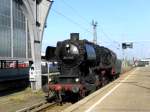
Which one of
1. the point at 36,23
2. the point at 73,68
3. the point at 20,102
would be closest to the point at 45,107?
the point at 20,102

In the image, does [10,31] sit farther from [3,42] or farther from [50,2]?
[50,2]

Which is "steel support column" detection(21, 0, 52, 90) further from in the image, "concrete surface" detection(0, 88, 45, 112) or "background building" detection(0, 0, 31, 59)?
"background building" detection(0, 0, 31, 59)

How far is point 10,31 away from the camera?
51.5 metres

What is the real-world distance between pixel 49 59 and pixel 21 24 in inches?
1188

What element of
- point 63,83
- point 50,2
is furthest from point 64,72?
point 50,2

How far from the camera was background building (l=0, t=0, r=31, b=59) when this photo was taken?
4884 cm

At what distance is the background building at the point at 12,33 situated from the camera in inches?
1923

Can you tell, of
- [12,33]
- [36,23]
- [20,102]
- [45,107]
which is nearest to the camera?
[45,107]

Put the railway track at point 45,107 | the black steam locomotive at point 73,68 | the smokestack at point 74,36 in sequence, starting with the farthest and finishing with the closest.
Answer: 1. the smokestack at point 74,36
2. the black steam locomotive at point 73,68
3. the railway track at point 45,107

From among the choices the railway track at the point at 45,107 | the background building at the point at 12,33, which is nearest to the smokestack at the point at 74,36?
the railway track at the point at 45,107

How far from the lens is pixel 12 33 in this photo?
52.1 meters

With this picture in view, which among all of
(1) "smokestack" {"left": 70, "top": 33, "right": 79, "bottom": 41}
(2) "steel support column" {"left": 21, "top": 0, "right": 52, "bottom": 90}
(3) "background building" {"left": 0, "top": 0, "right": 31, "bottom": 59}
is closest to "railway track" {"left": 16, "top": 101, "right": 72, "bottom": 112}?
(1) "smokestack" {"left": 70, "top": 33, "right": 79, "bottom": 41}

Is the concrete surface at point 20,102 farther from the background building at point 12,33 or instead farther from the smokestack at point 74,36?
the background building at point 12,33

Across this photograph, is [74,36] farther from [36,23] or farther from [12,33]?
[12,33]
